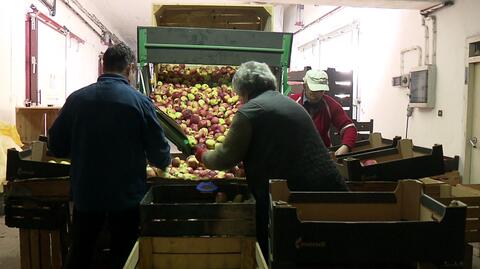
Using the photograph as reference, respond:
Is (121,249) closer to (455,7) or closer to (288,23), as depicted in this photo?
(455,7)

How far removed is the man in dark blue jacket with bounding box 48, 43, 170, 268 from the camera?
2.04m

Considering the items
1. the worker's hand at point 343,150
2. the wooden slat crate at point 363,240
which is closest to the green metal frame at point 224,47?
the worker's hand at point 343,150

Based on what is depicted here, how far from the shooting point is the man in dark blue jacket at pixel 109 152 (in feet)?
6.71

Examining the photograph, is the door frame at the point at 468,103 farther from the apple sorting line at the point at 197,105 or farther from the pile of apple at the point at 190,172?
the pile of apple at the point at 190,172

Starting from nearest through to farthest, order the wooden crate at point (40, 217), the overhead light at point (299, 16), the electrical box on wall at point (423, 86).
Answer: the wooden crate at point (40, 217) < the electrical box on wall at point (423, 86) < the overhead light at point (299, 16)

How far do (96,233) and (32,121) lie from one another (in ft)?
15.0

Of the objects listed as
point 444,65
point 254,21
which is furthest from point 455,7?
point 254,21

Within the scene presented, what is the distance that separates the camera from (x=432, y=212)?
1586 millimetres

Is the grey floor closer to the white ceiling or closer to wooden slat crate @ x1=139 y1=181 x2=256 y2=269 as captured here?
wooden slat crate @ x1=139 y1=181 x2=256 y2=269

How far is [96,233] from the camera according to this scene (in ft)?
7.05

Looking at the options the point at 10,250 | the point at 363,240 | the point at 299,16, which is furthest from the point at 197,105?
the point at 299,16

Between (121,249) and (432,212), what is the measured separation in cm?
135

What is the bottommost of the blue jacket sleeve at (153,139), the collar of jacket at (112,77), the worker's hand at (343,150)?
the worker's hand at (343,150)

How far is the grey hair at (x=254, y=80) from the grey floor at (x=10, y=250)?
2.33m
